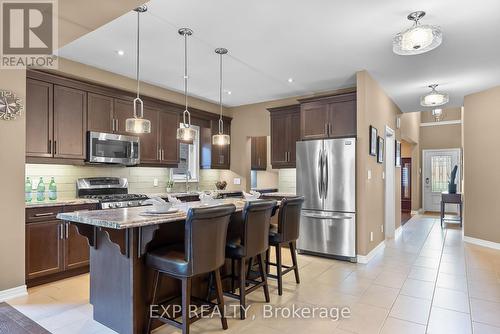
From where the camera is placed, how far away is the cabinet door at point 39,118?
3457 millimetres

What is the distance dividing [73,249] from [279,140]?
3654 mm

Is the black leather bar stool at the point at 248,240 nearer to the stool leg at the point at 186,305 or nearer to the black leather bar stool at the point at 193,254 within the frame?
the black leather bar stool at the point at 193,254

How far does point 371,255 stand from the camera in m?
4.44

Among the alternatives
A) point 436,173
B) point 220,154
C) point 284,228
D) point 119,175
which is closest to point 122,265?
point 284,228

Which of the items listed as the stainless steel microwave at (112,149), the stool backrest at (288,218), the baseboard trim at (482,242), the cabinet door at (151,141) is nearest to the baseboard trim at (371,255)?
the stool backrest at (288,218)

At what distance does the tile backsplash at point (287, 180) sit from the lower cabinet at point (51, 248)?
11.1 ft

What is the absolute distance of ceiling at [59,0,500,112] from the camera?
8.64ft

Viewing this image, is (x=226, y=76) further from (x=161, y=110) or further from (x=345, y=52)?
(x=345, y=52)

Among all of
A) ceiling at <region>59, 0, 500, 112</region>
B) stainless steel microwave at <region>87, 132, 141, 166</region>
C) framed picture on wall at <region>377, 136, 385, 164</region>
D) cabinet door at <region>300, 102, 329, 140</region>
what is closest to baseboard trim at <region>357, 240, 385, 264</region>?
framed picture on wall at <region>377, 136, 385, 164</region>

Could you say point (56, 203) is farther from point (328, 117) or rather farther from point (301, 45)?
point (328, 117)

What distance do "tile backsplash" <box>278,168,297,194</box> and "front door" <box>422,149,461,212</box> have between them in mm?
6318

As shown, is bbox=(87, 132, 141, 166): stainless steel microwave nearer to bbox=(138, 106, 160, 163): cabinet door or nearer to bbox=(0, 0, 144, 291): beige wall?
bbox=(138, 106, 160, 163): cabinet door

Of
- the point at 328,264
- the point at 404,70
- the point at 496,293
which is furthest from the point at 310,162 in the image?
the point at 496,293

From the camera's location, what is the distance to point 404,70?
412 centimetres
